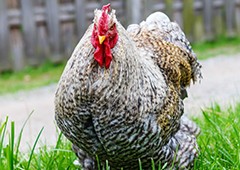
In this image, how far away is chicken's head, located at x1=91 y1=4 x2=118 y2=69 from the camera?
3543 mm

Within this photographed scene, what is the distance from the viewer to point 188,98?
273 inches

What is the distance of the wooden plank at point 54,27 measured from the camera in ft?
35.7

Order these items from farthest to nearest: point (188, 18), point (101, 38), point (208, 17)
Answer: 1. point (208, 17)
2. point (188, 18)
3. point (101, 38)

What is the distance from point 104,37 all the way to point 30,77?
703 centimetres

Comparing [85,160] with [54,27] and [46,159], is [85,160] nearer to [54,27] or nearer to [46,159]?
[46,159]

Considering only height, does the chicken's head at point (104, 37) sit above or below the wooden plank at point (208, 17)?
below

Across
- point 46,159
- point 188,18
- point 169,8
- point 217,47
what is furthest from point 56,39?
point 46,159

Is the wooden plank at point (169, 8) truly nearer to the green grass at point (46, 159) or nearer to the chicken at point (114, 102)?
the green grass at point (46, 159)

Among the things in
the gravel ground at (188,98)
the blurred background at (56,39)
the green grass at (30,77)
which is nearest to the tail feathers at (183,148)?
the gravel ground at (188,98)

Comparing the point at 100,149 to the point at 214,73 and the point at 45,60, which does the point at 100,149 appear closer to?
the point at 214,73

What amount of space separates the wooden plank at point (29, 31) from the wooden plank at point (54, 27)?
0.31 metres

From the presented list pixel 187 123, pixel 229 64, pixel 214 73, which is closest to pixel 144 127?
pixel 187 123

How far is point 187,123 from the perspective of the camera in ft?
15.3

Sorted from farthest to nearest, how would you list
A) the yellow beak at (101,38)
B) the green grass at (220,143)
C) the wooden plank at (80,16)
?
the wooden plank at (80,16)
the green grass at (220,143)
the yellow beak at (101,38)
